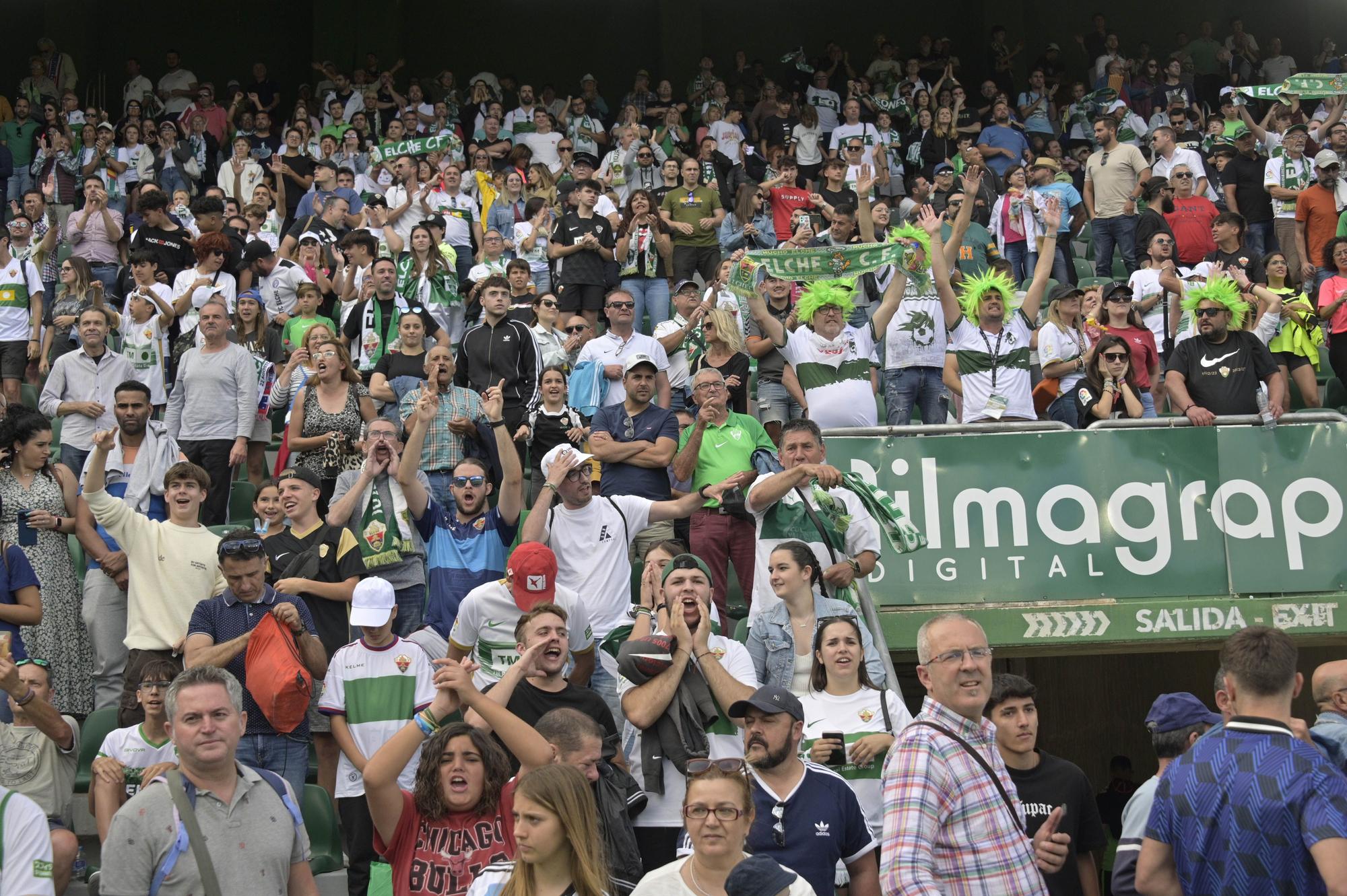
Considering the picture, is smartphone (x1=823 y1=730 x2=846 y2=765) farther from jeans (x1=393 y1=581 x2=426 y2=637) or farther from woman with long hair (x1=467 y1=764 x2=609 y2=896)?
jeans (x1=393 y1=581 x2=426 y2=637)

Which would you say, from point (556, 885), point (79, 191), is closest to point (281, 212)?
point (79, 191)

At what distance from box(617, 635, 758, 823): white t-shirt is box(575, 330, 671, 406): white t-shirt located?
14.9 ft

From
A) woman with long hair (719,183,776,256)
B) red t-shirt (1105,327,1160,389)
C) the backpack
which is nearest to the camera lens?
the backpack

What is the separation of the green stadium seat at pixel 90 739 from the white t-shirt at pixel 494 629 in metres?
1.99

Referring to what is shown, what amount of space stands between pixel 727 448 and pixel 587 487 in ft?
3.97

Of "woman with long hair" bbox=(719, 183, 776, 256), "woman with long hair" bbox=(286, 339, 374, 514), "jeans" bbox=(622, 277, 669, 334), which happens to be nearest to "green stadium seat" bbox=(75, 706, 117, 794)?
"woman with long hair" bbox=(286, 339, 374, 514)

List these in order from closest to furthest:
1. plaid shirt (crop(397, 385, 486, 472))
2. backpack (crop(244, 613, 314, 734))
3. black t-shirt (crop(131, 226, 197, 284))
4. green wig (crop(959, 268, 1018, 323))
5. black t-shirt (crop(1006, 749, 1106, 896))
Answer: black t-shirt (crop(1006, 749, 1106, 896)) < backpack (crop(244, 613, 314, 734)) < plaid shirt (crop(397, 385, 486, 472)) < green wig (crop(959, 268, 1018, 323)) < black t-shirt (crop(131, 226, 197, 284))

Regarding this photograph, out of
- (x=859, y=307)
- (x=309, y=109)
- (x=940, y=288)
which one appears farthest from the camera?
(x=309, y=109)

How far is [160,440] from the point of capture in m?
9.14

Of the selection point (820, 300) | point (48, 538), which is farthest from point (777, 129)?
point (48, 538)

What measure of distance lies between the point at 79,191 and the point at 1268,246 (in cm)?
1359

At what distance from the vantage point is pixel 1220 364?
31.1 feet

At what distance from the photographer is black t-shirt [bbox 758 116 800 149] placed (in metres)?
19.2

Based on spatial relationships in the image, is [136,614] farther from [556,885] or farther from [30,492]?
[556,885]
